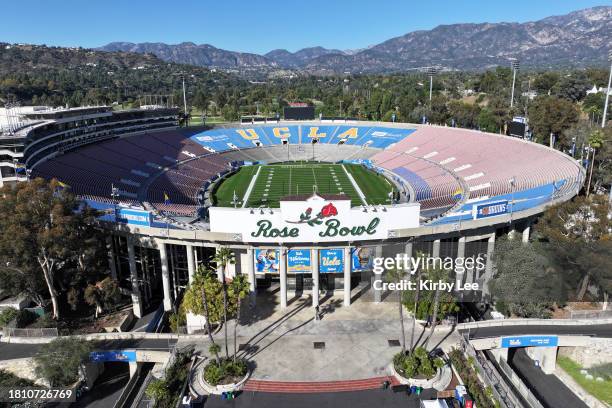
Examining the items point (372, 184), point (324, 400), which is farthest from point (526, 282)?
point (372, 184)

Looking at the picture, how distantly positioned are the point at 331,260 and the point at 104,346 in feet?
55.1

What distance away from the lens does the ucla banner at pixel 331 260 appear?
3206 cm

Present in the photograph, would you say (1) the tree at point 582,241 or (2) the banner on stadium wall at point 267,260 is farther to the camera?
(2) the banner on stadium wall at point 267,260

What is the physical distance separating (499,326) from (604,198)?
45.6 feet

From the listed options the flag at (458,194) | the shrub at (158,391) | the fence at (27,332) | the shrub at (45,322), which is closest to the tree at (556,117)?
the flag at (458,194)

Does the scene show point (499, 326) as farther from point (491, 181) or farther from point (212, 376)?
point (491, 181)

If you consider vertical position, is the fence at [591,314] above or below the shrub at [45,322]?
above

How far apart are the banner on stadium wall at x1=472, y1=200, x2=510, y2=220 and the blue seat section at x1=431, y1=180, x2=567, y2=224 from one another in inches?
16.0

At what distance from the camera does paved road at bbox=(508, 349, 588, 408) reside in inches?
1041

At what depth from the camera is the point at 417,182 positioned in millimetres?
62938

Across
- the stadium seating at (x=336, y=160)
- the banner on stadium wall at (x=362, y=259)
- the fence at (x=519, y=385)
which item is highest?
the stadium seating at (x=336, y=160)

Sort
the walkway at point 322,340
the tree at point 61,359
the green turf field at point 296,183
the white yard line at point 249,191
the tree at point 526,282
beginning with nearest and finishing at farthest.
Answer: the tree at point 61,359, the walkway at point 322,340, the tree at point 526,282, the white yard line at point 249,191, the green turf field at point 296,183

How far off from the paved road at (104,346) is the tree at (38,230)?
447 centimetres

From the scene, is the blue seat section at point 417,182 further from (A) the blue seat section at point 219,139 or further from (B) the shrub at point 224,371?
(B) the shrub at point 224,371
